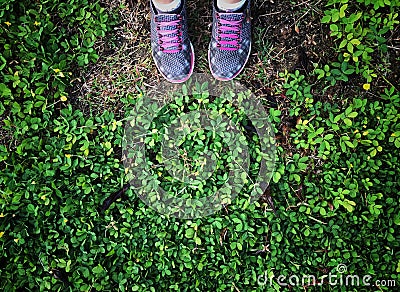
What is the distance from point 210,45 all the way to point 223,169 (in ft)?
2.64

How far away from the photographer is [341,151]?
2766 mm

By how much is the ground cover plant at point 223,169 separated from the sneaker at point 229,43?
13 centimetres

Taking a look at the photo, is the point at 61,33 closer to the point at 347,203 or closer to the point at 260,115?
the point at 260,115

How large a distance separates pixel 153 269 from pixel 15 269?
0.87 metres

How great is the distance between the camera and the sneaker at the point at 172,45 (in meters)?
2.53

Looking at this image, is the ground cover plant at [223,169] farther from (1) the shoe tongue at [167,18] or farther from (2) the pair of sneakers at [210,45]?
(1) the shoe tongue at [167,18]

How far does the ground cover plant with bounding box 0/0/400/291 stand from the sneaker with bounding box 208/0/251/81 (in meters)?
0.13

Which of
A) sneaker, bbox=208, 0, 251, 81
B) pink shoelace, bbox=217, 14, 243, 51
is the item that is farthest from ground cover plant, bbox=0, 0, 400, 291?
pink shoelace, bbox=217, 14, 243, 51

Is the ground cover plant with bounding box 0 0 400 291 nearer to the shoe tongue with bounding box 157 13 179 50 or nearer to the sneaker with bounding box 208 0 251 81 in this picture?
the sneaker with bounding box 208 0 251 81

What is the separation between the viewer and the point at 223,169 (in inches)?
109

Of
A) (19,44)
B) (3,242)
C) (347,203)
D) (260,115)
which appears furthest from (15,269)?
(347,203)

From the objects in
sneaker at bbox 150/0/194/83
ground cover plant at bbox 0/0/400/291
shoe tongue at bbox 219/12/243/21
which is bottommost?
ground cover plant at bbox 0/0/400/291

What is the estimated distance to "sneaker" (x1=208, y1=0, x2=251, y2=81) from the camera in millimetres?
2540

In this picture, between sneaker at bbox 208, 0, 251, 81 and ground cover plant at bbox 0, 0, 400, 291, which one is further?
ground cover plant at bbox 0, 0, 400, 291
